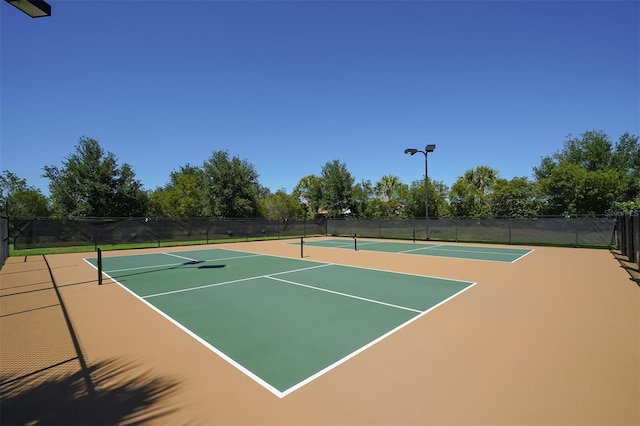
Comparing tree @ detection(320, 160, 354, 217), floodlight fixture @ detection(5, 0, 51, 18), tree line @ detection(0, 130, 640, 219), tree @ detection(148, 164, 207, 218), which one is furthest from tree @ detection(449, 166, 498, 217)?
floodlight fixture @ detection(5, 0, 51, 18)

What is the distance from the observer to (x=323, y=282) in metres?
9.12

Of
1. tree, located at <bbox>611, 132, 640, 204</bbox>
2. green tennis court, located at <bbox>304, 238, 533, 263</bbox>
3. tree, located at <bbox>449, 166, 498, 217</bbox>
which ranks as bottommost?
green tennis court, located at <bbox>304, 238, 533, 263</bbox>

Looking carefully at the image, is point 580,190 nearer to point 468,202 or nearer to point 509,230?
point 468,202

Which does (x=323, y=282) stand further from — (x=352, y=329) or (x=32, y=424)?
(x=32, y=424)

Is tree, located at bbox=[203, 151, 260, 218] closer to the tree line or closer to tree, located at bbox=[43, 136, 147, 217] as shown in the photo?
the tree line

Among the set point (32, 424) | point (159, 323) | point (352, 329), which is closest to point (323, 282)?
point (352, 329)

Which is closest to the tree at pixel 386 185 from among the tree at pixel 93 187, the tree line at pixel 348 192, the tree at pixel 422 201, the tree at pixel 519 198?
the tree line at pixel 348 192

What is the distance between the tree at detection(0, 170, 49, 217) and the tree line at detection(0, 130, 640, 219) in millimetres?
75

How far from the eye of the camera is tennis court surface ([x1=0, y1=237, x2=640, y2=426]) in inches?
119

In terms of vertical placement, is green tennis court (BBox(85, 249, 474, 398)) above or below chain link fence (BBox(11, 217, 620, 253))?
below

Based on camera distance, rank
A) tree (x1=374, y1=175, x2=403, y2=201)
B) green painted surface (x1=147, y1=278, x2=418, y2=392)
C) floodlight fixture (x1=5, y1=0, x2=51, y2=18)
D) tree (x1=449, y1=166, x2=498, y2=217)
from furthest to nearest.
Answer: tree (x1=374, y1=175, x2=403, y2=201) < tree (x1=449, y1=166, x2=498, y2=217) < green painted surface (x1=147, y1=278, x2=418, y2=392) < floodlight fixture (x1=5, y1=0, x2=51, y2=18)

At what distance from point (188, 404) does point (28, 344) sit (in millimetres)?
3599

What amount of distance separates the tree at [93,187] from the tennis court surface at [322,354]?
24.4 m

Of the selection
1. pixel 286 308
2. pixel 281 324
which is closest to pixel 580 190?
pixel 286 308
